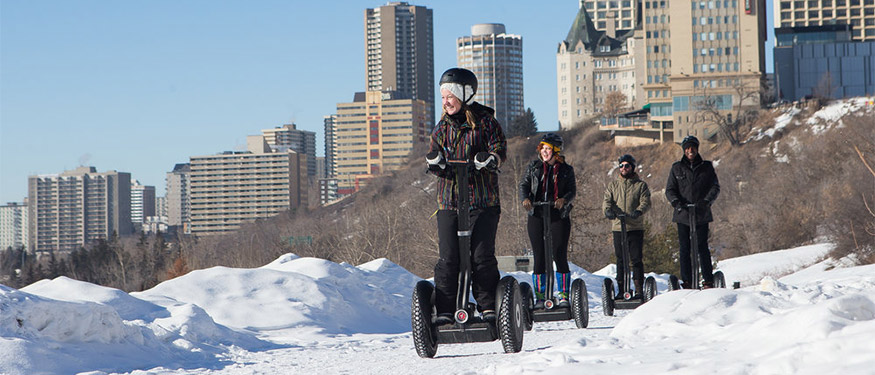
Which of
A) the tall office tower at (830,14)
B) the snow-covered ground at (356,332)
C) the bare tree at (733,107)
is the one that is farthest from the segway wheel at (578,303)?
the tall office tower at (830,14)

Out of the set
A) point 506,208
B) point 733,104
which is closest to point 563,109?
point 733,104

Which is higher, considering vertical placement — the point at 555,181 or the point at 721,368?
the point at 555,181

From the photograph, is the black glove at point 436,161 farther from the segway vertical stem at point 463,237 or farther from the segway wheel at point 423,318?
the segway wheel at point 423,318

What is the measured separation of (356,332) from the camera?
11.2 metres

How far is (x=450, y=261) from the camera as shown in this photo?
265 inches

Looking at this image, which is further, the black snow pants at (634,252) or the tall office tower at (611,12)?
the tall office tower at (611,12)

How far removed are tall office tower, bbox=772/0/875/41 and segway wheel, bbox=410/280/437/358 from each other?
176229 millimetres

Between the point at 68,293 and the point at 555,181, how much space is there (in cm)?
553

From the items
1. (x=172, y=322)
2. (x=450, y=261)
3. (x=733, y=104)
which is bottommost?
(x=172, y=322)

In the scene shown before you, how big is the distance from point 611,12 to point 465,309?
640 ft

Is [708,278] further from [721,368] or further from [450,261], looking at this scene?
[721,368]

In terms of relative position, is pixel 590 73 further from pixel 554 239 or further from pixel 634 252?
pixel 554 239

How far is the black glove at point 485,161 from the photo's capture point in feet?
21.4

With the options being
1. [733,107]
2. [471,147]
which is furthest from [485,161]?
[733,107]
